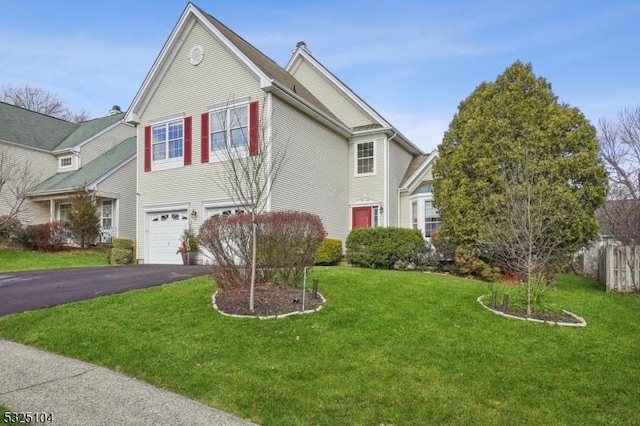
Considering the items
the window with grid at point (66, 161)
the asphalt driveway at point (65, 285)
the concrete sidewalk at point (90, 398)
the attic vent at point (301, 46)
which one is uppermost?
the attic vent at point (301, 46)

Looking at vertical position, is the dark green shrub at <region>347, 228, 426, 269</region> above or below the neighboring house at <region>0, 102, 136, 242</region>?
below

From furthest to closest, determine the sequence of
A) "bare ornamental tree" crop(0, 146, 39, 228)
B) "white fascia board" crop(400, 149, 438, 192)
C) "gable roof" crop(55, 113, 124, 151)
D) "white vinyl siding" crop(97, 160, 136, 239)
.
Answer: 1. "gable roof" crop(55, 113, 124, 151)
2. "bare ornamental tree" crop(0, 146, 39, 228)
3. "white vinyl siding" crop(97, 160, 136, 239)
4. "white fascia board" crop(400, 149, 438, 192)

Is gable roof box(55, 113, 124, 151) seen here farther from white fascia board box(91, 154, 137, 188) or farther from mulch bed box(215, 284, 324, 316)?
mulch bed box(215, 284, 324, 316)

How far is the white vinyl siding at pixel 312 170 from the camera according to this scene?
49.5 feet

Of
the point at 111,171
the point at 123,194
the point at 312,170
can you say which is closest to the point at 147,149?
the point at 111,171

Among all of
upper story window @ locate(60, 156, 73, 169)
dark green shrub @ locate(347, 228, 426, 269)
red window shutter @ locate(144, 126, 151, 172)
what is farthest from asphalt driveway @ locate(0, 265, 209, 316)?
upper story window @ locate(60, 156, 73, 169)

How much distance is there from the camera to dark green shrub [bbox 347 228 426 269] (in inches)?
523

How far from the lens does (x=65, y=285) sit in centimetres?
1058

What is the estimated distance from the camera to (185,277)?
36.9 feet

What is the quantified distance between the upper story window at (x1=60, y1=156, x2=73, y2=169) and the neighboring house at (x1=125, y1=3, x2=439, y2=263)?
11.0m

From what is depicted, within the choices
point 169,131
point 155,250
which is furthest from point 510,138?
point 155,250

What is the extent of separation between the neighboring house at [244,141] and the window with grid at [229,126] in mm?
42

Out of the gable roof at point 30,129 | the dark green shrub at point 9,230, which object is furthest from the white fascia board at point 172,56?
the gable roof at point 30,129

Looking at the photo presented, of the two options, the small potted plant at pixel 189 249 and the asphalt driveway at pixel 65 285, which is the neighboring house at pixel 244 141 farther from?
the asphalt driveway at pixel 65 285
